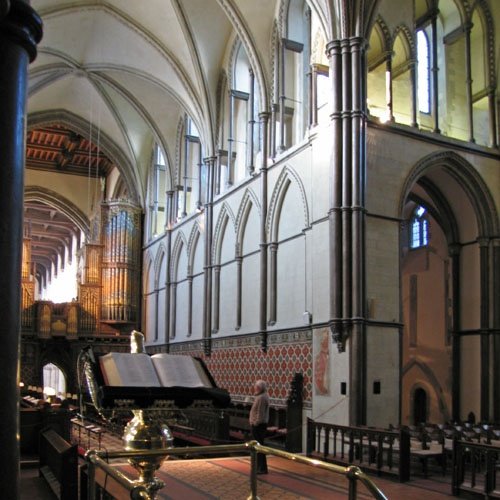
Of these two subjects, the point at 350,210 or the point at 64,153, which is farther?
the point at 64,153

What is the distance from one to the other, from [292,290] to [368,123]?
4434 millimetres

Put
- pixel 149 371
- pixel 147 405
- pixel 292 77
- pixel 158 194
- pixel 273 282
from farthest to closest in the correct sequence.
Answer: pixel 158 194 → pixel 292 77 → pixel 273 282 → pixel 149 371 → pixel 147 405

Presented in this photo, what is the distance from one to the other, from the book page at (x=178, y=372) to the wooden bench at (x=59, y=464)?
2265mm

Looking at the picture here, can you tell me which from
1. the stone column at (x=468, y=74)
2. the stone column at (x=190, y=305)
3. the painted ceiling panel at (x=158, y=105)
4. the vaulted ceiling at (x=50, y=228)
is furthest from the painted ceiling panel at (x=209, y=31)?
the vaulted ceiling at (x=50, y=228)

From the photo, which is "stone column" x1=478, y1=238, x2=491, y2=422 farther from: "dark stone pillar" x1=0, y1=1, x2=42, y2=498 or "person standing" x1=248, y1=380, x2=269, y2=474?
"dark stone pillar" x1=0, y1=1, x2=42, y2=498

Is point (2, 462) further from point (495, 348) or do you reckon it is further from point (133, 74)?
point (133, 74)

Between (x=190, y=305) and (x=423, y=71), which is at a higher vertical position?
(x=423, y=71)

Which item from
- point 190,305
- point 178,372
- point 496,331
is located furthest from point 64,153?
point 178,372

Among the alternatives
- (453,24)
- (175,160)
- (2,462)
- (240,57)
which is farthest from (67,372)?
(2,462)

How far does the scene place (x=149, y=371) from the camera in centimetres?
579

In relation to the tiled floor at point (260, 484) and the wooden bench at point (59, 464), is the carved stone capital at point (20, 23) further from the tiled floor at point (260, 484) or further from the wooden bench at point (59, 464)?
the tiled floor at point (260, 484)

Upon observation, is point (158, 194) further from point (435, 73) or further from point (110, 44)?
point (435, 73)

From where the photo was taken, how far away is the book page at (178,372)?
5.79m

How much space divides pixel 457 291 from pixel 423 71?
5.75m
